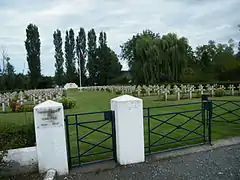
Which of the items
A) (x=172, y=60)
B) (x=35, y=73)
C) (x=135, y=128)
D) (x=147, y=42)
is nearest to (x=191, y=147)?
(x=135, y=128)

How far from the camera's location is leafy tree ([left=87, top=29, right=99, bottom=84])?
46781 mm

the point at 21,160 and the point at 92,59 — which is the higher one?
the point at 92,59

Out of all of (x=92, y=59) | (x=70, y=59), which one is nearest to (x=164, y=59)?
(x=92, y=59)

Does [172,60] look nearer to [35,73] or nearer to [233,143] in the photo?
[233,143]

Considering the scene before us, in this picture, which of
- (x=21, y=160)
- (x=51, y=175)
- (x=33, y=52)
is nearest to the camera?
(x=51, y=175)

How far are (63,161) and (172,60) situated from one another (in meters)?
24.3

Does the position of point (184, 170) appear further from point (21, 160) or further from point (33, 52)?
point (33, 52)

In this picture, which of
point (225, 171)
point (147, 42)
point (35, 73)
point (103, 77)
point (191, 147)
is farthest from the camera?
point (103, 77)

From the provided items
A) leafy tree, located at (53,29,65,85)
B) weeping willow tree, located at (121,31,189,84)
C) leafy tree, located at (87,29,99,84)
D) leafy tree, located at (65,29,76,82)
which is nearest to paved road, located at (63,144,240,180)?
weeping willow tree, located at (121,31,189,84)

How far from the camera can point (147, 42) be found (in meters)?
27.8

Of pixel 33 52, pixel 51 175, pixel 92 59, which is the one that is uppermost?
pixel 33 52

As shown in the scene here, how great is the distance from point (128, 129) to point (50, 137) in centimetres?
134

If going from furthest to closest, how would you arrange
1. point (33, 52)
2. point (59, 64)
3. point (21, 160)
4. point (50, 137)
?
1. point (59, 64)
2. point (33, 52)
3. point (21, 160)
4. point (50, 137)

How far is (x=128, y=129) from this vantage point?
379cm
